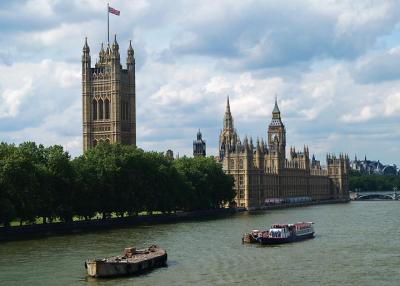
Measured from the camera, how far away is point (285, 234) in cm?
7688

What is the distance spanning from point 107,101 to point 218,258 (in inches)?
3946

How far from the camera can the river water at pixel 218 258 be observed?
167ft

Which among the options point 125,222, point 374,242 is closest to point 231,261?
point 374,242

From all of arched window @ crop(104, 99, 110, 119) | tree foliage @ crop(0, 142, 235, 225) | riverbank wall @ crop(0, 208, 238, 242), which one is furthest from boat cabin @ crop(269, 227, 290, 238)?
arched window @ crop(104, 99, 110, 119)

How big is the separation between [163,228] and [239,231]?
9.34 m

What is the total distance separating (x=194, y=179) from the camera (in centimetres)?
13088

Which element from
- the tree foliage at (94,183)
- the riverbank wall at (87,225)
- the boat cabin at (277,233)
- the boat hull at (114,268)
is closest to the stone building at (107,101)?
the tree foliage at (94,183)

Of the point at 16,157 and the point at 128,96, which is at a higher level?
the point at 128,96

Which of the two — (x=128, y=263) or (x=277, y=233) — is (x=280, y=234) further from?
(x=128, y=263)

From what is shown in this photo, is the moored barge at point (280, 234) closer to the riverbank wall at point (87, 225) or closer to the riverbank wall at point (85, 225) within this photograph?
the riverbank wall at point (87, 225)

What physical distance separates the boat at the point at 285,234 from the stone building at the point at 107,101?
78.4 metres

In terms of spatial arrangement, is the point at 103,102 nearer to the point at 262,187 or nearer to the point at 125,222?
the point at 262,187

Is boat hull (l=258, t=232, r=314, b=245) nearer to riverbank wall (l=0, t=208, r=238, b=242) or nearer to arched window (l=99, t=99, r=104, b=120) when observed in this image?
riverbank wall (l=0, t=208, r=238, b=242)

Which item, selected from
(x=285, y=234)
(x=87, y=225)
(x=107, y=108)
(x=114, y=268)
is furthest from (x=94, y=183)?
(x=107, y=108)
